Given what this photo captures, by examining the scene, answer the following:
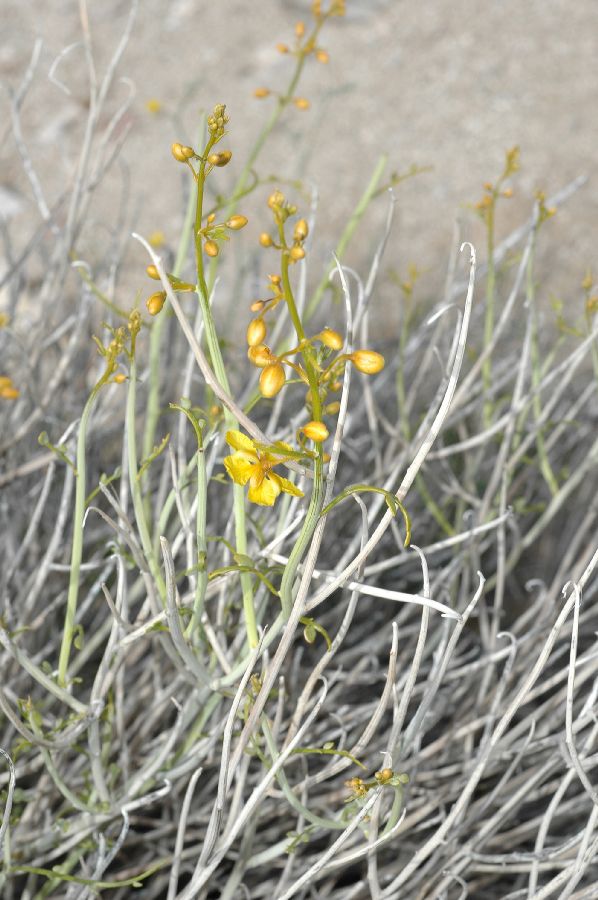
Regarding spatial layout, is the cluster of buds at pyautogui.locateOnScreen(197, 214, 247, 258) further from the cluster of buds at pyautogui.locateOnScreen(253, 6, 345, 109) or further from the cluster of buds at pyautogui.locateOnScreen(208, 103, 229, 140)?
the cluster of buds at pyautogui.locateOnScreen(253, 6, 345, 109)

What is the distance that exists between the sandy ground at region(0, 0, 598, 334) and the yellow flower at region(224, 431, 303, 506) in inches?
39.9

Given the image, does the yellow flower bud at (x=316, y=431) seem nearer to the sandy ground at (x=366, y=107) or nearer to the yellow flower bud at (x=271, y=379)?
the yellow flower bud at (x=271, y=379)

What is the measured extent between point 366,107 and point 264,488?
56.4 inches

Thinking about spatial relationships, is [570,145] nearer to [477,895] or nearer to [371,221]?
[371,221]

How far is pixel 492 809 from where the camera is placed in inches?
27.9

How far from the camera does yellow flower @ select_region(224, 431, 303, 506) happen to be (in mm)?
401

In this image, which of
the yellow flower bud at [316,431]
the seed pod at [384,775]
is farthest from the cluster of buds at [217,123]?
the seed pod at [384,775]

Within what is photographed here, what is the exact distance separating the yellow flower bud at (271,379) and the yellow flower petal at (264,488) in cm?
4

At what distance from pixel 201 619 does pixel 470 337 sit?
2.39ft

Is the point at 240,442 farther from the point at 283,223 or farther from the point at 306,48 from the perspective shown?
the point at 306,48

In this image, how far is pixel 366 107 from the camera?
1.71 metres

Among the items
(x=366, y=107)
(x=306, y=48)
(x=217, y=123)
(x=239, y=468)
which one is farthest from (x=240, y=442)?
(x=366, y=107)

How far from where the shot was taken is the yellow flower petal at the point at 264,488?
0.40 m

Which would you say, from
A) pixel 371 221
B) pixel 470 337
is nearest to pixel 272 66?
pixel 371 221
